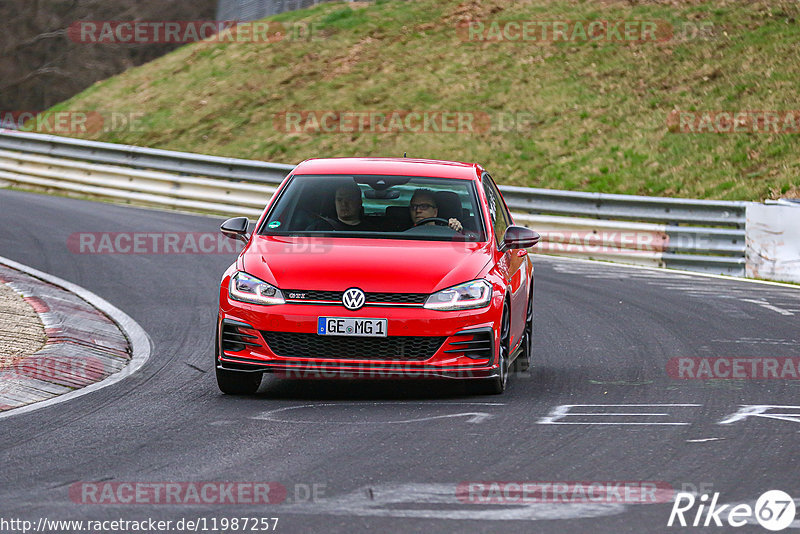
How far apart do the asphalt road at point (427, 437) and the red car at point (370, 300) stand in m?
0.28

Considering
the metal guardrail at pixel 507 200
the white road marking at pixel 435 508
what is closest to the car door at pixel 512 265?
the white road marking at pixel 435 508

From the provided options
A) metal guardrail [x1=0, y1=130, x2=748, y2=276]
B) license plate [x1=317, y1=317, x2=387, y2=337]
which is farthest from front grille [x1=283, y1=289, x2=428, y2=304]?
metal guardrail [x1=0, y1=130, x2=748, y2=276]

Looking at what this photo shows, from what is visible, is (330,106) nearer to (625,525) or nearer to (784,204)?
(784,204)

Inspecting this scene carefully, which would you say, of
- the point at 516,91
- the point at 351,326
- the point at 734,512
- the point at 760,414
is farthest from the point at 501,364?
the point at 516,91

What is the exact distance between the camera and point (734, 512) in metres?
5.58

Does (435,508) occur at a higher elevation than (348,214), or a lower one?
lower

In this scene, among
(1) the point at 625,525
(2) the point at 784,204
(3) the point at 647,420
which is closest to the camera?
(1) the point at 625,525

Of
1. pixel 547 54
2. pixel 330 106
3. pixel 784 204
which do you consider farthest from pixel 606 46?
pixel 784 204

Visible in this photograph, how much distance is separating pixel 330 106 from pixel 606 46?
21.4 feet

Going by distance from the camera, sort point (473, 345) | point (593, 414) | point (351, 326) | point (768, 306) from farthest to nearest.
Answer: point (768, 306) → point (473, 345) → point (351, 326) → point (593, 414)

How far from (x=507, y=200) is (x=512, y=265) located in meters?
11.0

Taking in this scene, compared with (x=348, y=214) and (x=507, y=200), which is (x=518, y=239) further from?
(x=507, y=200)

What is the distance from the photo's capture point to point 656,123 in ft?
83.7

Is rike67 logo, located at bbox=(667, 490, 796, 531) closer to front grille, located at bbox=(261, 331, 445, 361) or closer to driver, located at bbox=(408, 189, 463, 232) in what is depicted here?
front grille, located at bbox=(261, 331, 445, 361)
